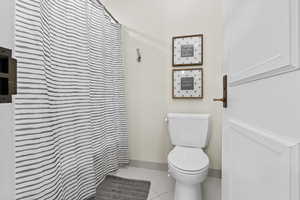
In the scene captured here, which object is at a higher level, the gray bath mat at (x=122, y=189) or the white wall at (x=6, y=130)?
the white wall at (x=6, y=130)

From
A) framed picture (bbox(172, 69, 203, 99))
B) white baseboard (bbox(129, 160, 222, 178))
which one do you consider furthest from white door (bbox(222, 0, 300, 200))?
white baseboard (bbox(129, 160, 222, 178))

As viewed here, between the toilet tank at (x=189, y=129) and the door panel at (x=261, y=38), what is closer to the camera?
the door panel at (x=261, y=38)

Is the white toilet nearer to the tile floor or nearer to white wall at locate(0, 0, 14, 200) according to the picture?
the tile floor

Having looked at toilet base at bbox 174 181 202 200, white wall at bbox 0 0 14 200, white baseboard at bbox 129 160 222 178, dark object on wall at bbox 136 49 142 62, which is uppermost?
dark object on wall at bbox 136 49 142 62

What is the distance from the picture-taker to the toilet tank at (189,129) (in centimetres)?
176

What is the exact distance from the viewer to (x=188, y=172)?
1229 mm

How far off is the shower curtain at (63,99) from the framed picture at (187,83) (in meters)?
0.77

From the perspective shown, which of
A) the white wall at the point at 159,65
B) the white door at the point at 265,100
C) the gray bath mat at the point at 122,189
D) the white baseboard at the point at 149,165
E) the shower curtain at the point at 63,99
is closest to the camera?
the white door at the point at 265,100

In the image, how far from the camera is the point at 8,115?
14.8 inches

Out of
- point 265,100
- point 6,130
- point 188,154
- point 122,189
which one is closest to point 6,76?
point 6,130

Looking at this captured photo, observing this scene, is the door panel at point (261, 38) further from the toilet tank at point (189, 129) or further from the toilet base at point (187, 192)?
the toilet tank at point (189, 129)

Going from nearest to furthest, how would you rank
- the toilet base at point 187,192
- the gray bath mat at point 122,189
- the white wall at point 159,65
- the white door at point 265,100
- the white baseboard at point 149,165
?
the white door at point 265,100
the toilet base at point 187,192
the gray bath mat at point 122,189
the white wall at point 159,65
the white baseboard at point 149,165

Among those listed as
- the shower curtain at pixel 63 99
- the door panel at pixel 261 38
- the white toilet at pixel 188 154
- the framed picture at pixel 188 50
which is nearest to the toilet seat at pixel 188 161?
the white toilet at pixel 188 154

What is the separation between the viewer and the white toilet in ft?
4.13
